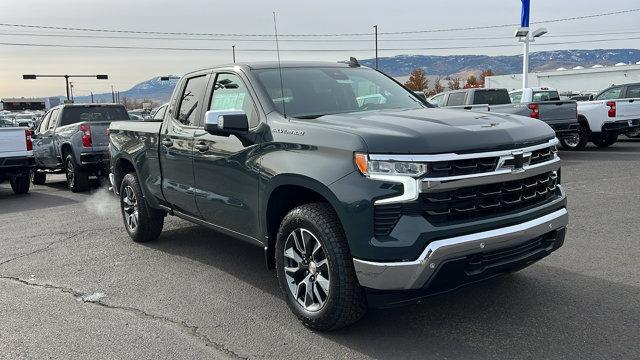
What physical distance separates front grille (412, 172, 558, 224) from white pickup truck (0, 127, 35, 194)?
35.3 ft

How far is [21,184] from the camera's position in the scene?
486 inches

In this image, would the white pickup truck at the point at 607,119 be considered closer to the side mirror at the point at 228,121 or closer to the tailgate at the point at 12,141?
the side mirror at the point at 228,121

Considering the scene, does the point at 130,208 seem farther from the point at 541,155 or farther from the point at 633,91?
the point at 633,91

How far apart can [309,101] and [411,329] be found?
6.48ft

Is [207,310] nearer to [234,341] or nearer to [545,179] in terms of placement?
[234,341]

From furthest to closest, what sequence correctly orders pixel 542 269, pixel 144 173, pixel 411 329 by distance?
pixel 144 173 → pixel 542 269 → pixel 411 329

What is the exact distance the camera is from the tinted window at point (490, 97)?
1523 cm

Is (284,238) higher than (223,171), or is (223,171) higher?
(223,171)

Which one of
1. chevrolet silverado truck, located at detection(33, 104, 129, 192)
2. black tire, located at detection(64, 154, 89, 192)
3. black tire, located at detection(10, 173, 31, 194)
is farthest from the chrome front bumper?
black tire, located at detection(10, 173, 31, 194)

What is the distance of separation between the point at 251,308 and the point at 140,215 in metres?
2.63

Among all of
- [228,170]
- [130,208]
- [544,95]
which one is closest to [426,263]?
[228,170]

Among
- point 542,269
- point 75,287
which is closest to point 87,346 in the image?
point 75,287

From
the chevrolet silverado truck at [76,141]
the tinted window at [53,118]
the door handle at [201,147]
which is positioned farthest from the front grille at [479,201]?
the tinted window at [53,118]

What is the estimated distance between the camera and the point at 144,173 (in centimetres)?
625
